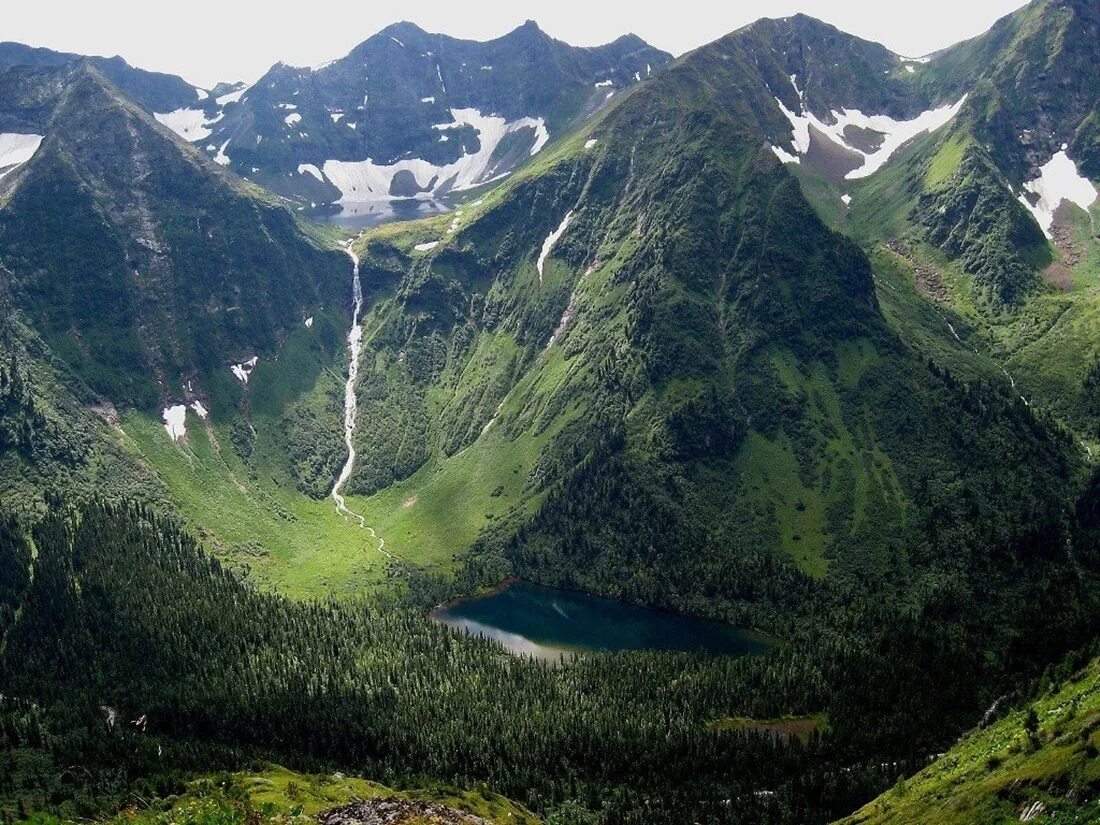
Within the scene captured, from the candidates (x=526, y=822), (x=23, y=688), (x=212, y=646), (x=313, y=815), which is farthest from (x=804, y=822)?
(x=23, y=688)

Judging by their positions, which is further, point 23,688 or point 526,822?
point 23,688

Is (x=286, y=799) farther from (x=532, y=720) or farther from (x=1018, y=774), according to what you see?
(x=1018, y=774)

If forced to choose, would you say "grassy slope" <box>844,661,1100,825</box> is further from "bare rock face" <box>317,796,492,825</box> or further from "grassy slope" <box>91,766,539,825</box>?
"grassy slope" <box>91,766,539,825</box>

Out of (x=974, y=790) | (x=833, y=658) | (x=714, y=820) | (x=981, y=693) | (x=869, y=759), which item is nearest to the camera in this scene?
(x=974, y=790)

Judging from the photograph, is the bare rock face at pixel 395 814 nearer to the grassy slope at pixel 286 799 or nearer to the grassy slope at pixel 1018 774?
the grassy slope at pixel 286 799

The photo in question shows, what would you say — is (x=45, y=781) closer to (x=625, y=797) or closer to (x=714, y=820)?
(x=625, y=797)

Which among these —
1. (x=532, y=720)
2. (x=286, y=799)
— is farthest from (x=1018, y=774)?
(x=532, y=720)

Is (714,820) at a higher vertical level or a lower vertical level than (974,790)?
lower
